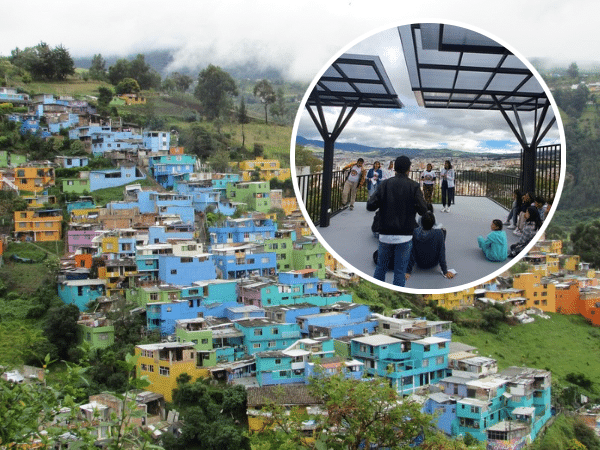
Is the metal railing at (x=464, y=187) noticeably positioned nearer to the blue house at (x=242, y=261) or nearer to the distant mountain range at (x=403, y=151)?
the distant mountain range at (x=403, y=151)

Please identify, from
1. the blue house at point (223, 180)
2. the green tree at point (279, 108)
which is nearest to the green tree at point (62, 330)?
the blue house at point (223, 180)

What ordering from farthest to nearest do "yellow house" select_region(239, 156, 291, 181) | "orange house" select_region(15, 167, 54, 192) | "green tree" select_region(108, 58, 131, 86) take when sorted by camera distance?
"green tree" select_region(108, 58, 131, 86) < "yellow house" select_region(239, 156, 291, 181) < "orange house" select_region(15, 167, 54, 192)

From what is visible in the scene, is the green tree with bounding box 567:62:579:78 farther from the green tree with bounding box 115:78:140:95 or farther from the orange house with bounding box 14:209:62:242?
the green tree with bounding box 115:78:140:95

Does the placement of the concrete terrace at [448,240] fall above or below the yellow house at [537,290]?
above

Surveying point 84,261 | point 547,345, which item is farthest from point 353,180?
point 547,345

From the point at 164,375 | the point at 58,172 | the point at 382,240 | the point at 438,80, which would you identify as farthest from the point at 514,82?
the point at 58,172

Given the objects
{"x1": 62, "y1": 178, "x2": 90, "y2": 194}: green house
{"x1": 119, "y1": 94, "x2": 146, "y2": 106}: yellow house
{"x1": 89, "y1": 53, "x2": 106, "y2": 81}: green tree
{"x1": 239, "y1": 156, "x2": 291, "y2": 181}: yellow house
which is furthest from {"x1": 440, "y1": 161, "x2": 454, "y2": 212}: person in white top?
{"x1": 89, "y1": 53, "x2": 106, "y2": 81}: green tree

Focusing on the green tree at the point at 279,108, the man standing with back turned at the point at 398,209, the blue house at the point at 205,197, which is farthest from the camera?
the green tree at the point at 279,108
